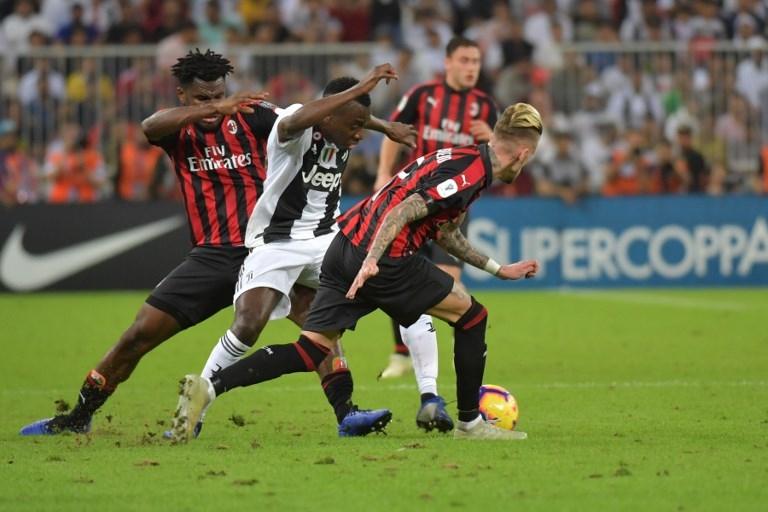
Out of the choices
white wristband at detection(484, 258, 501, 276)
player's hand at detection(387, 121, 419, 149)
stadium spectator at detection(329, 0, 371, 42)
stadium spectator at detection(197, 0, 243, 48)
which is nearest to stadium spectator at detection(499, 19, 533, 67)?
stadium spectator at detection(329, 0, 371, 42)

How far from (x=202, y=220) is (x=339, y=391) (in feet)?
4.26

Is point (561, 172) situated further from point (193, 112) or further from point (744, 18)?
point (193, 112)

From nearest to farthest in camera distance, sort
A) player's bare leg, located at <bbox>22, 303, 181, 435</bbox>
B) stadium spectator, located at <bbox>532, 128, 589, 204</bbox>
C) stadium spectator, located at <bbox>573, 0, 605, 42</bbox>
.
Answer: player's bare leg, located at <bbox>22, 303, 181, 435</bbox> < stadium spectator, located at <bbox>532, 128, 589, 204</bbox> < stadium spectator, located at <bbox>573, 0, 605, 42</bbox>

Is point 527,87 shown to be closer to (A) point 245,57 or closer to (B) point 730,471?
(A) point 245,57

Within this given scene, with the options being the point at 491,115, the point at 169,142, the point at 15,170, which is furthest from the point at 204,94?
the point at 15,170

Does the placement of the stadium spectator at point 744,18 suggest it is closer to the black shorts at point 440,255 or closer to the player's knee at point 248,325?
the black shorts at point 440,255

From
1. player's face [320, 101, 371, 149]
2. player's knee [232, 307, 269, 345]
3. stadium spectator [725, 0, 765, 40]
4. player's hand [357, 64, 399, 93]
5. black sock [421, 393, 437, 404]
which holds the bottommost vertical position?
black sock [421, 393, 437, 404]

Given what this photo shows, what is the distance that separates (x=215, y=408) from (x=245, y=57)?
10676 mm

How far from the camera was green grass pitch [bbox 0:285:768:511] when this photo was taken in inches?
244

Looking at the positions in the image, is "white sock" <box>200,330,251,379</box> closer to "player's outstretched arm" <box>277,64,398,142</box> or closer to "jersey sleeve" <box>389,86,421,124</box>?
"player's outstretched arm" <box>277,64,398,142</box>

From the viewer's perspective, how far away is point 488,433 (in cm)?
789

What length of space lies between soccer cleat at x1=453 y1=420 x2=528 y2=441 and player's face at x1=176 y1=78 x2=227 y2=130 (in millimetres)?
2262

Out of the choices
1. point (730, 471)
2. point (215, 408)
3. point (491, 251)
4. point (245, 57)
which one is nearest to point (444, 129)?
point (215, 408)

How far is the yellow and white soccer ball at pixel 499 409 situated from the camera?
8.23 m
